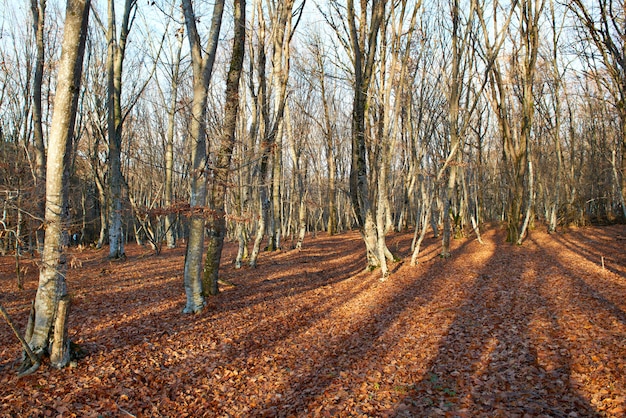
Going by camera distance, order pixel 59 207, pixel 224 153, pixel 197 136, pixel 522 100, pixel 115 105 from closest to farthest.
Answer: pixel 59 207
pixel 197 136
pixel 224 153
pixel 115 105
pixel 522 100

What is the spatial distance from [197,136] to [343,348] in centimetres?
468

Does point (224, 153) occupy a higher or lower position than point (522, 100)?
lower

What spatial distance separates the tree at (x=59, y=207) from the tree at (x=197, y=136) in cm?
257

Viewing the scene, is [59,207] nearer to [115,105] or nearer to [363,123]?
[363,123]

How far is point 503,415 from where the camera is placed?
155 inches

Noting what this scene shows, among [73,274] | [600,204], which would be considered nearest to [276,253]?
[73,274]

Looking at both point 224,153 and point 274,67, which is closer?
point 224,153

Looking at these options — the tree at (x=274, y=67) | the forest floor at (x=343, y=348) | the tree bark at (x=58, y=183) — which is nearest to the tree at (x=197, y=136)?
the forest floor at (x=343, y=348)

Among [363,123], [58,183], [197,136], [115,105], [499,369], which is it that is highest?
[115,105]

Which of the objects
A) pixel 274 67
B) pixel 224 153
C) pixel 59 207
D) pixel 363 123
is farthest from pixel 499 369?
pixel 274 67

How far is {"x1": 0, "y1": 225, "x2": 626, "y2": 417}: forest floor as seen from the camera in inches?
168

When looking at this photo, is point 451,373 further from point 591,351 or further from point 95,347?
point 95,347

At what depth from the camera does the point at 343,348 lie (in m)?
6.29

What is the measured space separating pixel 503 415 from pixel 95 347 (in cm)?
530
